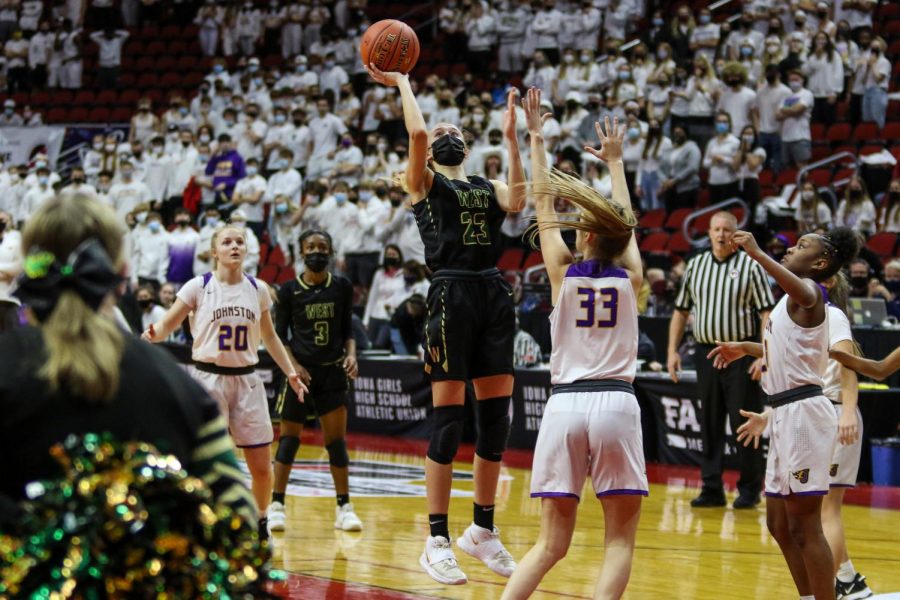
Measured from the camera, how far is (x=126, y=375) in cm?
278

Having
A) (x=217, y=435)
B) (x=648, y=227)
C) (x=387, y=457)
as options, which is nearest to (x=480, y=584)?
(x=217, y=435)

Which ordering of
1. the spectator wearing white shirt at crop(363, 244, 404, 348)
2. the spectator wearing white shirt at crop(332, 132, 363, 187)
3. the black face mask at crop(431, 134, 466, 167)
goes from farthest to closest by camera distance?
1. the spectator wearing white shirt at crop(332, 132, 363, 187)
2. the spectator wearing white shirt at crop(363, 244, 404, 348)
3. the black face mask at crop(431, 134, 466, 167)

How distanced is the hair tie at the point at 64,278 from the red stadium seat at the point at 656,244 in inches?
597

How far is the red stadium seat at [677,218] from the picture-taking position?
58.9 feet

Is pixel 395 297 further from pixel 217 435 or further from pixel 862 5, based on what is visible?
pixel 217 435

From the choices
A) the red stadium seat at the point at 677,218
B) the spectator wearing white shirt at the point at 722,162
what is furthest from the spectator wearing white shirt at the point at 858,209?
the red stadium seat at the point at 677,218

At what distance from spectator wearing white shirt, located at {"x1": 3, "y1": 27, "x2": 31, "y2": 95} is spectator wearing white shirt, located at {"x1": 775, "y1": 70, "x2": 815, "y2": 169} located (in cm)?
1822

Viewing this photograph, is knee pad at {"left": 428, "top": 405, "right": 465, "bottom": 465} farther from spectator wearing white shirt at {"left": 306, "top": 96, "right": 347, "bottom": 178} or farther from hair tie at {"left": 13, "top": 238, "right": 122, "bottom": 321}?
spectator wearing white shirt at {"left": 306, "top": 96, "right": 347, "bottom": 178}

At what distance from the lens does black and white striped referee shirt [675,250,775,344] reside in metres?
10.3

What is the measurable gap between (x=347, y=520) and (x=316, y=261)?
1.79 m

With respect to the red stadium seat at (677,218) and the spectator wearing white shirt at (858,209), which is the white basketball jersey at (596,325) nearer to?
the spectator wearing white shirt at (858,209)

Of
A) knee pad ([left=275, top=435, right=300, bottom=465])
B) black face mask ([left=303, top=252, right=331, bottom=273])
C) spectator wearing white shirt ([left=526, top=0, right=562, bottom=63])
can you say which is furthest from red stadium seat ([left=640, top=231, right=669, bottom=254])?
knee pad ([left=275, top=435, right=300, bottom=465])

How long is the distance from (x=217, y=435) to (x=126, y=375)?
0.86 feet

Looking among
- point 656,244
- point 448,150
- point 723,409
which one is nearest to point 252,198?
point 656,244
